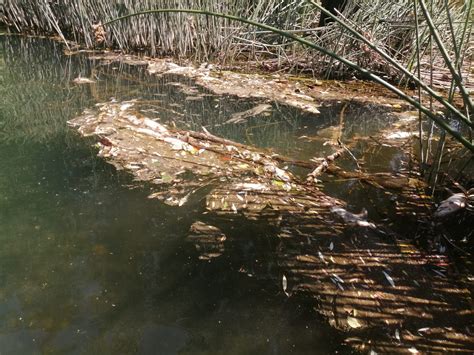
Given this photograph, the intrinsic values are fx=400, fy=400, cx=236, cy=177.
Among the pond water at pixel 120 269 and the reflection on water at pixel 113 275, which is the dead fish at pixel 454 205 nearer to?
the pond water at pixel 120 269

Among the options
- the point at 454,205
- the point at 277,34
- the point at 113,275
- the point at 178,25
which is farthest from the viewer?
the point at 277,34

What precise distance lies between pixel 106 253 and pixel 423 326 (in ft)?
3.12

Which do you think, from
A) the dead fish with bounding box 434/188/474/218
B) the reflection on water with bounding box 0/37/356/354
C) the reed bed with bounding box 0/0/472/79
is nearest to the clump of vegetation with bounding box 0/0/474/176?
the reed bed with bounding box 0/0/472/79

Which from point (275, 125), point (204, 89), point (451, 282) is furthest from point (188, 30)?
point (451, 282)

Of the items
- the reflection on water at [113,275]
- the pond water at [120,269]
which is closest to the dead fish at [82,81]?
the pond water at [120,269]

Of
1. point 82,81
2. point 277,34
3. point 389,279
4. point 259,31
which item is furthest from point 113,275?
point 277,34

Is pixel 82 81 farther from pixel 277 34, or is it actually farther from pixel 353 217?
pixel 353 217

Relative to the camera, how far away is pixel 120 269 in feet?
4.01

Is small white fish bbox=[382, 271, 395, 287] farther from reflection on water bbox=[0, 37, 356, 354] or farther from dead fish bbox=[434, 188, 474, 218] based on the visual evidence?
dead fish bbox=[434, 188, 474, 218]

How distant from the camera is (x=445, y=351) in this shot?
3.27ft

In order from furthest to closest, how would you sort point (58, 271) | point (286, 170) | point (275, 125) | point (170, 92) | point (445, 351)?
point (170, 92), point (275, 125), point (286, 170), point (58, 271), point (445, 351)

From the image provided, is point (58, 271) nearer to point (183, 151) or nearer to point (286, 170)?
point (183, 151)

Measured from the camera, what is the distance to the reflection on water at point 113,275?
1.01m

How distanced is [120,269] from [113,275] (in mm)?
31
